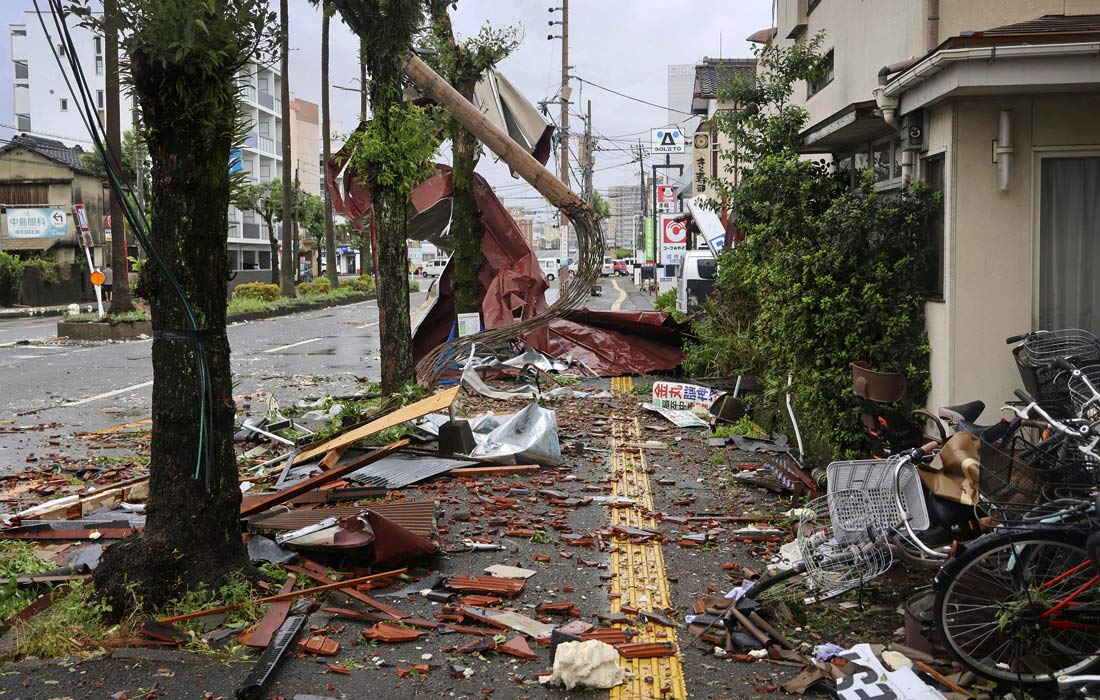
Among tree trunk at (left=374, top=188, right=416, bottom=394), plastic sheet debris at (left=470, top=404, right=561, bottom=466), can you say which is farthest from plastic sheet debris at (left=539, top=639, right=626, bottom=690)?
tree trunk at (left=374, top=188, right=416, bottom=394)

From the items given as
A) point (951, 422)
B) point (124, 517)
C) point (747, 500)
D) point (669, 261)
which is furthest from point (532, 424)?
point (669, 261)

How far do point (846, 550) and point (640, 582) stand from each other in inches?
53.0

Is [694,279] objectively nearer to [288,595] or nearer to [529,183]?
[529,183]

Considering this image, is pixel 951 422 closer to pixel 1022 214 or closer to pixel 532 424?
pixel 1022 214

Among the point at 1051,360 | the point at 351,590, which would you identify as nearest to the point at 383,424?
the point at 351,590

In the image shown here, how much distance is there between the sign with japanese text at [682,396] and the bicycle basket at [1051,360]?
18.0 ft

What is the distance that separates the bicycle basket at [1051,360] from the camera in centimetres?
634

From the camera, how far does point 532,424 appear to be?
9.81 meters

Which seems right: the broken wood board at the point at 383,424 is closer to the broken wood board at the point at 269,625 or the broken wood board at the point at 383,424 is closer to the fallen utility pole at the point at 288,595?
the fallen utility pole at the point at 288,595

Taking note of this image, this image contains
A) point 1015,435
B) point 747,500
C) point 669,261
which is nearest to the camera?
point 1015,435

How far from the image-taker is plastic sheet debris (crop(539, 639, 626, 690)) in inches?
175

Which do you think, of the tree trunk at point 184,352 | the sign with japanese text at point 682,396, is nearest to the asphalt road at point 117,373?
the tree trunk at point 184,352

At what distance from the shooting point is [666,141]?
4538cm

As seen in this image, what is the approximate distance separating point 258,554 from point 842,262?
527 cm
